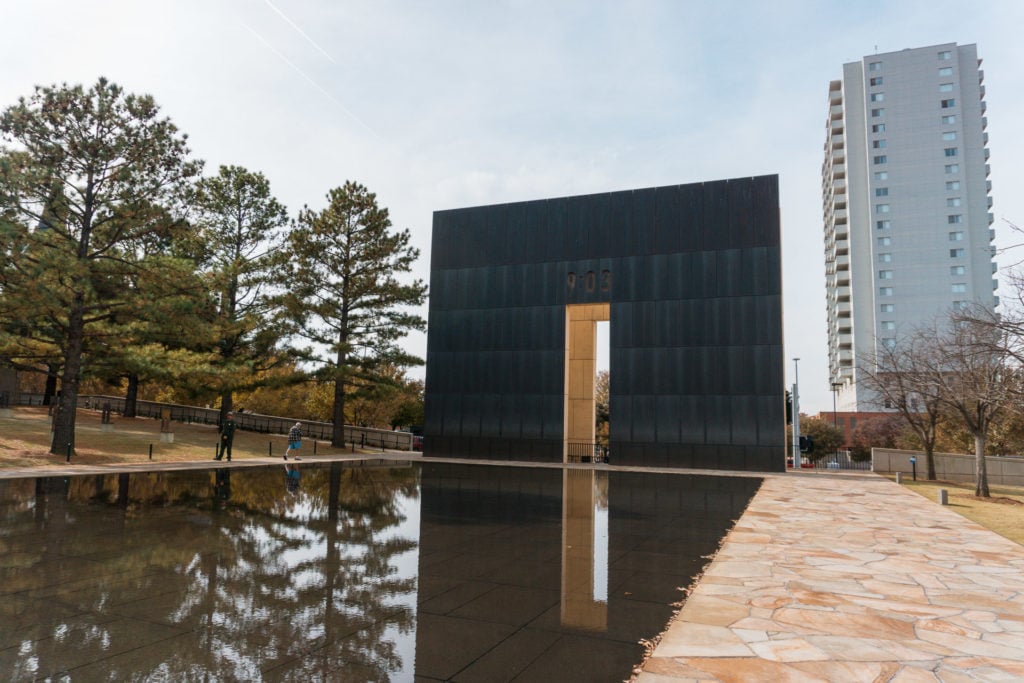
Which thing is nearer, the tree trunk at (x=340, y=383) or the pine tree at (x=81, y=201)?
the pine tree at (x=81, y=201)

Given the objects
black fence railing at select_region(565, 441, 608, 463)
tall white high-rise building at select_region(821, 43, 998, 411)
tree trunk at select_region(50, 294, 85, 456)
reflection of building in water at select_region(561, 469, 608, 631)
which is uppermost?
tall white high-rise building at select_region(821, 43, 998, 411)

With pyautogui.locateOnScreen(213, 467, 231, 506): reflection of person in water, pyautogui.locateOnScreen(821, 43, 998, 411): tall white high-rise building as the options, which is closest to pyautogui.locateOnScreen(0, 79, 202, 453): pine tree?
pyautogui.locateOnScreen(213, 467, 231, 506): reflection of person in water

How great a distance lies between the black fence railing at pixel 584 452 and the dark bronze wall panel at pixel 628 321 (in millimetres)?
1612

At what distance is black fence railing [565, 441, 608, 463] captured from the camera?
31953 millimetres

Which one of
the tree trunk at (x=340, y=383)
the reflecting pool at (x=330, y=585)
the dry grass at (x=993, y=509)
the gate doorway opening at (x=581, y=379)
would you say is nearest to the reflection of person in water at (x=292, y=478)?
Result: the reflecting pool at (x=330, y=585)

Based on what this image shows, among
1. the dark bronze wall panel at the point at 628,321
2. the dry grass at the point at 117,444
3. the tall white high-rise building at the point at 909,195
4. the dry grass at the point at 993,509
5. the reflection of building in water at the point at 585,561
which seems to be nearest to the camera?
the reflection of building in water at the point at 585,561

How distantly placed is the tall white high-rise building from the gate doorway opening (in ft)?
197

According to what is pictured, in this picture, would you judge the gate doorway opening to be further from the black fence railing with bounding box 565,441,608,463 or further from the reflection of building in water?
the reflection of building in water

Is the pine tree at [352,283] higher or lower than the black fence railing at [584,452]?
higher

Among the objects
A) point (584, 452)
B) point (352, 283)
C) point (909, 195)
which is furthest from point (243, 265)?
point (909, 195)

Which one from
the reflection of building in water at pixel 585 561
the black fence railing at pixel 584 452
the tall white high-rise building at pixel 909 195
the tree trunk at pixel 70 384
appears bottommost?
the black fence railing at pixel 584 452

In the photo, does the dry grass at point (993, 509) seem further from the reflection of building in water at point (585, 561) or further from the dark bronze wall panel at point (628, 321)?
the dark bronze wall panel at point (628, 321)

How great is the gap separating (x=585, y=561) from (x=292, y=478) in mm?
12917

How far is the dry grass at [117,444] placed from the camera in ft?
66.9
